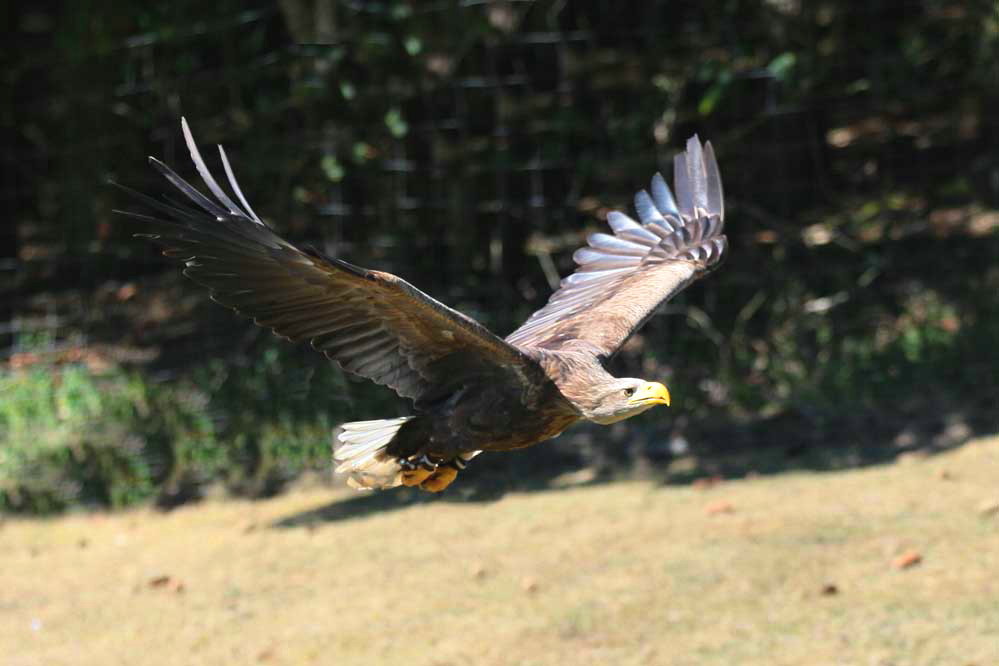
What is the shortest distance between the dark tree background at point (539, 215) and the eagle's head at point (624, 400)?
312 centimetres

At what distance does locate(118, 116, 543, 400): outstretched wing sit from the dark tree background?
9.96 feet

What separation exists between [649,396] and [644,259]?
139 centimetres

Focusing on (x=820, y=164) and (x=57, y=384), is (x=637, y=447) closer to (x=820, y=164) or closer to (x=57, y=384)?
(x=820, y=164)

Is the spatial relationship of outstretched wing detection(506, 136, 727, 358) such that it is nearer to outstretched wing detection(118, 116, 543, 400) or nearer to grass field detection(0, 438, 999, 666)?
outstretched wing detection(118, 116, 543, 400)

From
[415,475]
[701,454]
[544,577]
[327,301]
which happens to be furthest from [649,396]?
[701,454]

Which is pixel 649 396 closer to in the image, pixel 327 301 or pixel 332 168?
pixel 327 301

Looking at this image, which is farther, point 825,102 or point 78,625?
point 825,102

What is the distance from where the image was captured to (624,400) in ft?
12.3

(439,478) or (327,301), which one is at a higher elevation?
(327,301)

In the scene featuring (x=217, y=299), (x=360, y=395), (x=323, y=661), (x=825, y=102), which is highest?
(x=825, y=102)

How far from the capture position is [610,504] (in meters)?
6.46

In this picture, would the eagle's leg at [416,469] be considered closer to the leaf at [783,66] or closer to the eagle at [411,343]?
the eagle at [411,343]

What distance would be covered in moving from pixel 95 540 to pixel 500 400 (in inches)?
137

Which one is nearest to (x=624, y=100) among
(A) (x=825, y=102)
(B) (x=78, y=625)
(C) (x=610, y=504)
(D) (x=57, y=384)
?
(A) (x=825, y=102)
